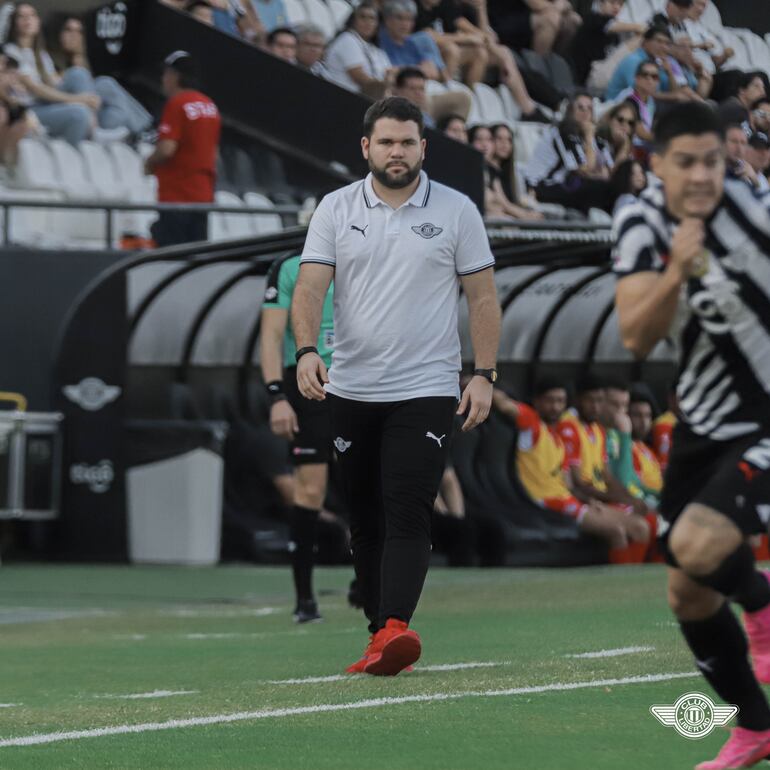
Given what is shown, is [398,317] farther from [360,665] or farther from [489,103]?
[489,103]

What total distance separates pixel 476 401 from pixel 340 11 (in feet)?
50.0

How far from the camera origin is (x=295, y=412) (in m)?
9.94

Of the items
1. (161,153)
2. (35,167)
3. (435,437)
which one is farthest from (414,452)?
(35,167)

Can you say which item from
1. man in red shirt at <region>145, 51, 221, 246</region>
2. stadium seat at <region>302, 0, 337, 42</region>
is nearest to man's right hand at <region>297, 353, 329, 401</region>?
man in red shirt at <region>145, 51, 221, 246</region>

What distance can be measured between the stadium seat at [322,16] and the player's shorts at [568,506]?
7380 millimetres

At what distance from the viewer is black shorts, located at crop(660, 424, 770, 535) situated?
15.9 feet

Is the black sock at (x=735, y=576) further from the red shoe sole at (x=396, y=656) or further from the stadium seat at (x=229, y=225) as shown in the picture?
the stadium seat at (x=229, y=225)

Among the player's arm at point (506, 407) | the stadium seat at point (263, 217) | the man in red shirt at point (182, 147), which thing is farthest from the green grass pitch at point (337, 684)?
the stadium seat at point (263, 217)

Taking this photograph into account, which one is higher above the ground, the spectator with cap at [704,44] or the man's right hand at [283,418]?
the man's right hand at [283,418]

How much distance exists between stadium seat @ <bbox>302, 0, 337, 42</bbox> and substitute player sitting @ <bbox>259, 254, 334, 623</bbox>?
459 inches

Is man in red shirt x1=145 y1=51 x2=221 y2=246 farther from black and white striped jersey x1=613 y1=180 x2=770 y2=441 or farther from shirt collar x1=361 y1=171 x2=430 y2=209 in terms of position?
black and white striped jersey x1=613 y1=180 x2=770 y2=441

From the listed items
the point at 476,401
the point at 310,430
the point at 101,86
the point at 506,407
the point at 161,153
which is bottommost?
the point at 506,407

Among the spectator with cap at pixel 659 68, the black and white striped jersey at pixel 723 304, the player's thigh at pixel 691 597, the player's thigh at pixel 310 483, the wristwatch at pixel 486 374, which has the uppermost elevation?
the black and white striped jersey at pixel 723 304

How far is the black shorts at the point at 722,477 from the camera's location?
15.9 feet
